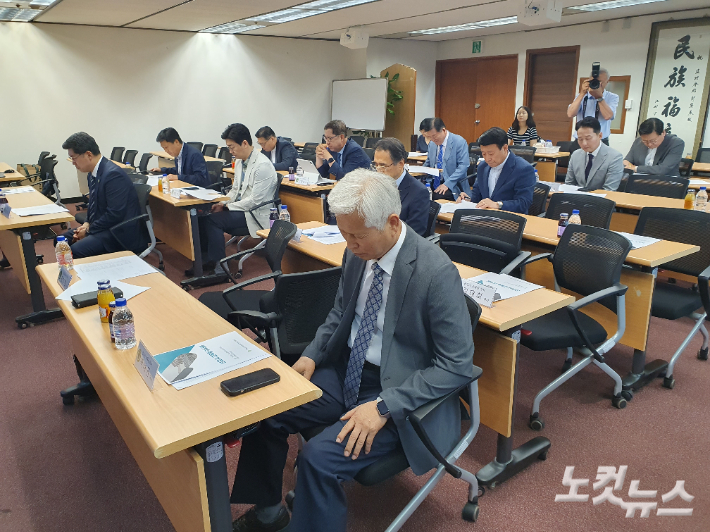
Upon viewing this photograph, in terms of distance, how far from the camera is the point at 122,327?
5.49 ft

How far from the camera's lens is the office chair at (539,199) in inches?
164

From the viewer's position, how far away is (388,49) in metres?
10.4

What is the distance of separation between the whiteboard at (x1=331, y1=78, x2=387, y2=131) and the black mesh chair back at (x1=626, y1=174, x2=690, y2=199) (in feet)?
19.1

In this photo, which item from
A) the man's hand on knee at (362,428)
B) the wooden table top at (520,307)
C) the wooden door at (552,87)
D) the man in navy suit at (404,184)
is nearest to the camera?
the man's hand on knee at (362,428)

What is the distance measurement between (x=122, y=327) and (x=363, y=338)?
78 cm

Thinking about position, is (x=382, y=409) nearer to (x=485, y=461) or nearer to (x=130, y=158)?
(x=485, y=461)

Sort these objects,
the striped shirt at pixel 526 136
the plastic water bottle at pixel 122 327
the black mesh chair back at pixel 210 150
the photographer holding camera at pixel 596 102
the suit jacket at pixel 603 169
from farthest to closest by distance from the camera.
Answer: the black mesh chair back at pixel 210 150, the striped shirt at pixel 526 136, the photographer holding camera at pixel 596 102, the suit jacket at pixel 603 169, the plastic water bottle at pixel 122 327

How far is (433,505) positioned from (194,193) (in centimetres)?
346

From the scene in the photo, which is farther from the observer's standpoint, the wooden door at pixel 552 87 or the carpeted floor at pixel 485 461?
the wooden door at pixel 552 87

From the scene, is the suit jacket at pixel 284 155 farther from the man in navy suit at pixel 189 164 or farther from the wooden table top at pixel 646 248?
the wooden table top at pixel 646 248

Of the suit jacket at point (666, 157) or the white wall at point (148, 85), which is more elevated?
the white wall at point (148, 85)

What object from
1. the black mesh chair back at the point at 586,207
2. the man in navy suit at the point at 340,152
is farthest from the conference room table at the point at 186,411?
the man in navy suit at the point at 340,152

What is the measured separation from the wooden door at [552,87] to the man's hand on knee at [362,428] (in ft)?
28.4

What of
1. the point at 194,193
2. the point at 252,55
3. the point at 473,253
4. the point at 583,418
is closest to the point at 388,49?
the point at 252,55
